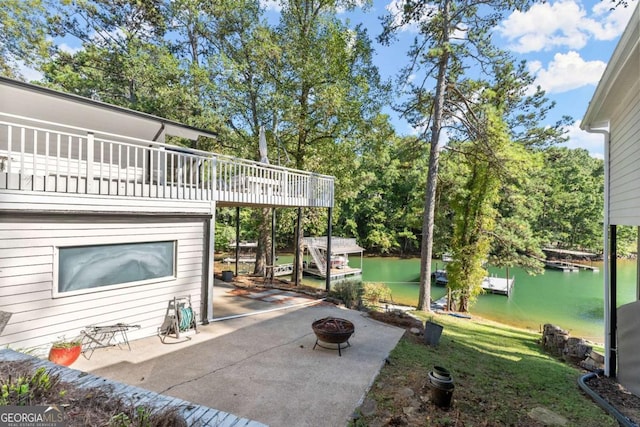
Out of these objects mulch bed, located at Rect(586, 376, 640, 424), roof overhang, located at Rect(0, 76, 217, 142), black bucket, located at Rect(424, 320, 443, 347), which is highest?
roof overhang, located at Rect(0, 76, 217, 142)

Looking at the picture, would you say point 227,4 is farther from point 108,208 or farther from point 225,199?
point 108,208

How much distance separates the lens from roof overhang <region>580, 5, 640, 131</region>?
11.2 feet

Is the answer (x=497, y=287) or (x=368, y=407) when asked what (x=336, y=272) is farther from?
(x=368, y=407)

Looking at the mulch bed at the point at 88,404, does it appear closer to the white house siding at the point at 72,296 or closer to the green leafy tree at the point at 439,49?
the white house siding at the point at 72,296

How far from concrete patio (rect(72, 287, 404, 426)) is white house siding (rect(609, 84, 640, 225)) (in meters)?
4.27

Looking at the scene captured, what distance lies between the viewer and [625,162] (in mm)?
4965

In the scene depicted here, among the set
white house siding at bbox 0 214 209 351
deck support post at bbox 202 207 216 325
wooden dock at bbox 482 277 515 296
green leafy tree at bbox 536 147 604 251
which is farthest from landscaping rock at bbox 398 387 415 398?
green leafy tree at bbox 536 147 604 251

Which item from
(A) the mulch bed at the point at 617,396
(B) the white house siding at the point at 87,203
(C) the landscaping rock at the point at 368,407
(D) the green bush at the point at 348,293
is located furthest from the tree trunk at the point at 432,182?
(C) the landscaping rock at the point at 368,407

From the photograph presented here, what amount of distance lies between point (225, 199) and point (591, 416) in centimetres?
681

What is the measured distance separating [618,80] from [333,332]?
5579 mm

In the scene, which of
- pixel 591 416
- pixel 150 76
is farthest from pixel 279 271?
pixel 591 416

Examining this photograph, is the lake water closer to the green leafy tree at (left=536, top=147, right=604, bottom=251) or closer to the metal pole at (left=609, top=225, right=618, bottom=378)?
the green leafy tree at (left=536, top=147, right=604, bottom=251)

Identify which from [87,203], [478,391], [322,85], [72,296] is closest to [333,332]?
[478,391]

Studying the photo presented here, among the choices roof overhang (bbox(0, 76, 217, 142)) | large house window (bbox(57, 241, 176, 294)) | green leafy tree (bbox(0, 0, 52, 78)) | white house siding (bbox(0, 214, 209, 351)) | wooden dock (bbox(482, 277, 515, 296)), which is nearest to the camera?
white house siding (bbox(0, 214, 209, 351))
